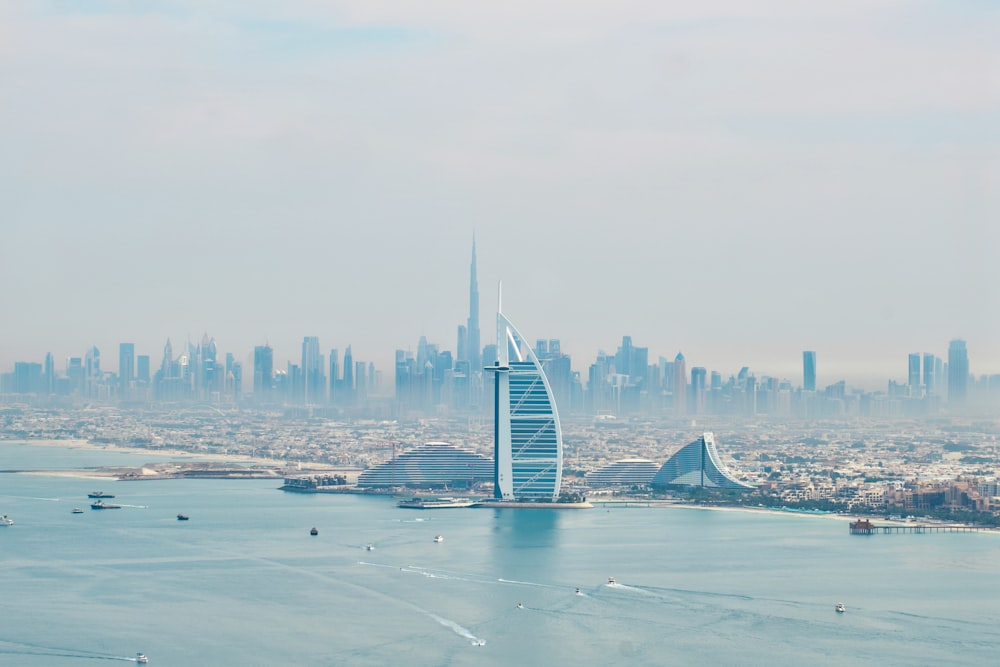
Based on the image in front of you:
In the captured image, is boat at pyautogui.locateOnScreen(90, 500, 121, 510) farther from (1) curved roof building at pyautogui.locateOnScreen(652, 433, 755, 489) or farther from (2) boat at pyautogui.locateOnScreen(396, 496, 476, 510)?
(1) curved roof building at pyautogui.locateOnScreen(652, 433, 755, 489)

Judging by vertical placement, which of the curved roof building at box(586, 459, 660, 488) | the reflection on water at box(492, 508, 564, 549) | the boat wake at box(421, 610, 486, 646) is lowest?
the boat wake at box(421, 610, 486, 646)

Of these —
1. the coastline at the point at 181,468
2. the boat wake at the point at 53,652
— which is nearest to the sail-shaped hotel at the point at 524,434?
the coastline at the point at 181,468

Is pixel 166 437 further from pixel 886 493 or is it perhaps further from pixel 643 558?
pixel 643 558

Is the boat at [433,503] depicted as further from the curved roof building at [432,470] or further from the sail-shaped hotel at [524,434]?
the curved roof building at [432,470]

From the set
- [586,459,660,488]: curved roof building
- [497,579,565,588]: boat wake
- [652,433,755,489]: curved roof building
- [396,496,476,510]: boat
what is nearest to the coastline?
[586,459,660,488]: curved roof building

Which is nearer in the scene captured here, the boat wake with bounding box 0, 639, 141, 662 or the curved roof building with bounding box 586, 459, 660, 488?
the boat wake with bounding box 0, 639, 141, 662

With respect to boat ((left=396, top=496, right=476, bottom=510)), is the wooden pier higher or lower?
lower
